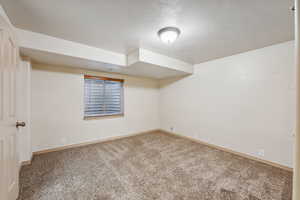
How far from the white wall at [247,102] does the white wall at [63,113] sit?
2197 mm

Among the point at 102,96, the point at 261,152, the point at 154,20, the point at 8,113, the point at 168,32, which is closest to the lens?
the point at 8,113

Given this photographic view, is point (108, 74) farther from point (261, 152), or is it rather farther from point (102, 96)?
point (261, 152)

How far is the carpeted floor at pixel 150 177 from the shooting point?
5.01 feet

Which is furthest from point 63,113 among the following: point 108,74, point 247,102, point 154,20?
point 247,102

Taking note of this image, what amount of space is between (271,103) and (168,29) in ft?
7.86

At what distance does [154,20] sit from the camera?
1.57 meters

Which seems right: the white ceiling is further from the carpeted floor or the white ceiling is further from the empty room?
the carpeted floor

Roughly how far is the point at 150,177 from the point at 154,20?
230 cm

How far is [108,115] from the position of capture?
139 inches

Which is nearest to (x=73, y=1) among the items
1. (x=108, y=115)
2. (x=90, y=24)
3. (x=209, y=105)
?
(x=90, y=24)

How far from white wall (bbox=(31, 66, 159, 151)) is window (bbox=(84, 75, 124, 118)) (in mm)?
154

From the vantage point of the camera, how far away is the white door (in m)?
1.11

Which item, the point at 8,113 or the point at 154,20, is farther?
the point at 154,20

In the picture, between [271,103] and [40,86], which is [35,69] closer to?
[40,86]
